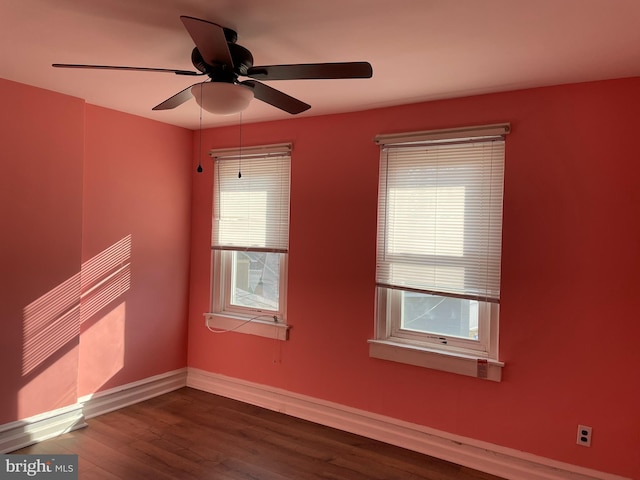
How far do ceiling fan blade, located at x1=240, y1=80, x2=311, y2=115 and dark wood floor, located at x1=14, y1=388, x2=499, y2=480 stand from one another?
216cm

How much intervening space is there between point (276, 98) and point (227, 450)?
231cm

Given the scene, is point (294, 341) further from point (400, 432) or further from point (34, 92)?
point (34, 92)

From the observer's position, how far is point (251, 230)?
155 inches

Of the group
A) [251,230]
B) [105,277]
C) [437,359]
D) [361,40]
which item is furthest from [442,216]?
[105,277]

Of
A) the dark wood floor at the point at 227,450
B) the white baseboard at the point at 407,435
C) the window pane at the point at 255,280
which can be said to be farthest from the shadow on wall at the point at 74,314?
the white baseboard at the point at 407,435

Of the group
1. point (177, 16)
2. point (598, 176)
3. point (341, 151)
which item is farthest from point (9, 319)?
point (598, 176)

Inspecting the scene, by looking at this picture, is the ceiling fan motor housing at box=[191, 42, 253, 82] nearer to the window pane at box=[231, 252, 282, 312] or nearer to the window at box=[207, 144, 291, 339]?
the window at box=[207, 144, 291, 339]

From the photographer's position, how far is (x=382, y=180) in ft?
10.7

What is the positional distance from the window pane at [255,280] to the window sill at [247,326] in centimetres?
14

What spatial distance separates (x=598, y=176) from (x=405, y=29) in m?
1.45

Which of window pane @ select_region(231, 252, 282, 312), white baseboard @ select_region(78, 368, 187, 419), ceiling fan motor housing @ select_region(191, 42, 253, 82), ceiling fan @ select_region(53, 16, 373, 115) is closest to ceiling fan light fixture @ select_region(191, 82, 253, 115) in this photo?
ceiling fan @ select_region(53, 16, 373, 115)

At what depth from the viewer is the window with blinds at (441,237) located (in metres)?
2.88

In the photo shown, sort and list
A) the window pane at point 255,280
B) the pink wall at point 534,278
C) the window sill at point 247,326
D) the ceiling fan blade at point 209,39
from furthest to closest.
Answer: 1. the window pane at point 255,280
2. the window sill at point 247,326
3. the pink wall at point 534,278
4. the ceiling fan blade at point 209,39

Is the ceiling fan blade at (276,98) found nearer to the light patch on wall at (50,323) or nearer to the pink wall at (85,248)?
the pink wall at (85,248)
